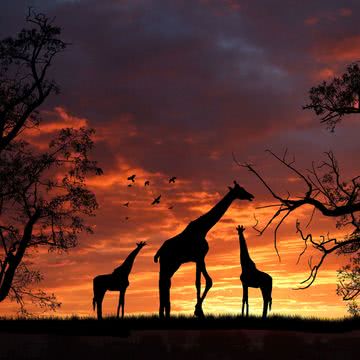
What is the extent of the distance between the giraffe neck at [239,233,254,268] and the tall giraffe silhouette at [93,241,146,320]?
404 cm

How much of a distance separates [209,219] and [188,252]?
1477mm

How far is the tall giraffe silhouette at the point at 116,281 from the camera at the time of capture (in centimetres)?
2633

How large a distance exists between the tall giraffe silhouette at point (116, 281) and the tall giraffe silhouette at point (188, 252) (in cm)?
172

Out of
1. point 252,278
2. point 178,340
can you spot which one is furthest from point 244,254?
point 178,340

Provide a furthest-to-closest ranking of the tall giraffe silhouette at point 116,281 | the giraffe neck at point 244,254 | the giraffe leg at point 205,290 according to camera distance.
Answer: the tall giraffe silhouette at point 116,281 → the giraffe neck at point 244,254 → the giraffe leg at point 205,290

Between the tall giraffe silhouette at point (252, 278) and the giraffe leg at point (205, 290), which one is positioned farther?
the tall giraffe silhouette at point (252, 278)

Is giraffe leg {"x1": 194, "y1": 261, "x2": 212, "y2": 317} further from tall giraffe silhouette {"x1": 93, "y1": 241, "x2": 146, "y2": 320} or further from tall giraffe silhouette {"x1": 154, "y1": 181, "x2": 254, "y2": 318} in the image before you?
tall giraffe silhouette {"x1": 93, "y1": 241, "x2": 146, "y2": 320}

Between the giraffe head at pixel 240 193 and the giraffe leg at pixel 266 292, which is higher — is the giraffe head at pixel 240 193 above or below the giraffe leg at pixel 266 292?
above

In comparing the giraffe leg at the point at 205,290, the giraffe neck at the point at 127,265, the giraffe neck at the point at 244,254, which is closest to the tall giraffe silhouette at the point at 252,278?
the giraffe neck at the point at 244,254

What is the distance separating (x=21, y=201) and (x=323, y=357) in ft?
56.1

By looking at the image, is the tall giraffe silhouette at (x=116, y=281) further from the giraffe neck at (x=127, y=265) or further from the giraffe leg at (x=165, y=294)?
the giraffe leg at (x=165, y=294)

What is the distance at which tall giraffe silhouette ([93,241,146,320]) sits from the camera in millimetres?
26328

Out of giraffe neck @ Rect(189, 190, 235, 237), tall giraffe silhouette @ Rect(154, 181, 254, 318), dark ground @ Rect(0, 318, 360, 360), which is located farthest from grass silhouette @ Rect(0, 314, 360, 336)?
giraffe neck @ Rect(189, 190, 235, 237)

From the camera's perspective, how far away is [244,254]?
2531 cm
